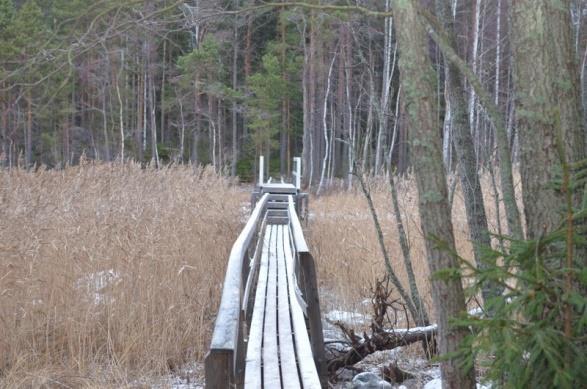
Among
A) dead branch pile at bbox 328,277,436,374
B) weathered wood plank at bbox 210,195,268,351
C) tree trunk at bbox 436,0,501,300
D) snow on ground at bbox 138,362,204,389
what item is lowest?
snow on ground at bbox 138,362,204,389

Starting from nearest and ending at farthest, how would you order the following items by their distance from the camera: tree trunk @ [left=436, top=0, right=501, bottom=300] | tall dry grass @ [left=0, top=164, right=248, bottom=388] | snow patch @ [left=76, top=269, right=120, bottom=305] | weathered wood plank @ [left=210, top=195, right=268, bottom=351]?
weathered wood plank @ [left=210, top=195, right=268, bottom=351] → tree trunk @ [left=436, top=0, right=501, bottom=300] → tall dry grass @ [left=0, top=164, right=248, bottom=388] → snow patch @ [left=76, top=269, right=120, bottom=305]

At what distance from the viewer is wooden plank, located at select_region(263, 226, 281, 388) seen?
3134mm

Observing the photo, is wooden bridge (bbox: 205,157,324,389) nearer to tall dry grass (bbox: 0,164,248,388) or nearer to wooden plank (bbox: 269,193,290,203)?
tall dry grass (bbox: 0,164,248,388)

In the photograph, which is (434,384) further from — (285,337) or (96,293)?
(96,293)

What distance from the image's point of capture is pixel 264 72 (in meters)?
34.1

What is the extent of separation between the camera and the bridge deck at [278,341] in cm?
309

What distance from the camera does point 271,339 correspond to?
3852 millimetres

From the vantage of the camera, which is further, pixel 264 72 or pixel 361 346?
pixel 264 72

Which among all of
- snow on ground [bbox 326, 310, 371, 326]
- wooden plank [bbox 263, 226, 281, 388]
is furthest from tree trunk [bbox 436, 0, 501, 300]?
snow on ground [bbox 326, 310, 371, 326]

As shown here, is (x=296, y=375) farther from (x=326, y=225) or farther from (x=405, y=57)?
(x=326, y=225)

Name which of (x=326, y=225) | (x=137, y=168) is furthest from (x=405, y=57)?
(x=137, y=168)

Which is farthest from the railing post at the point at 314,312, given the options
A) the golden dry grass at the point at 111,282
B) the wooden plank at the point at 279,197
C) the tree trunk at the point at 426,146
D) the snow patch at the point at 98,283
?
the wooden plank at the point at 279,197

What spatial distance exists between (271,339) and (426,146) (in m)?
1.84

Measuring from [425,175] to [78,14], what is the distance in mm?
1694
